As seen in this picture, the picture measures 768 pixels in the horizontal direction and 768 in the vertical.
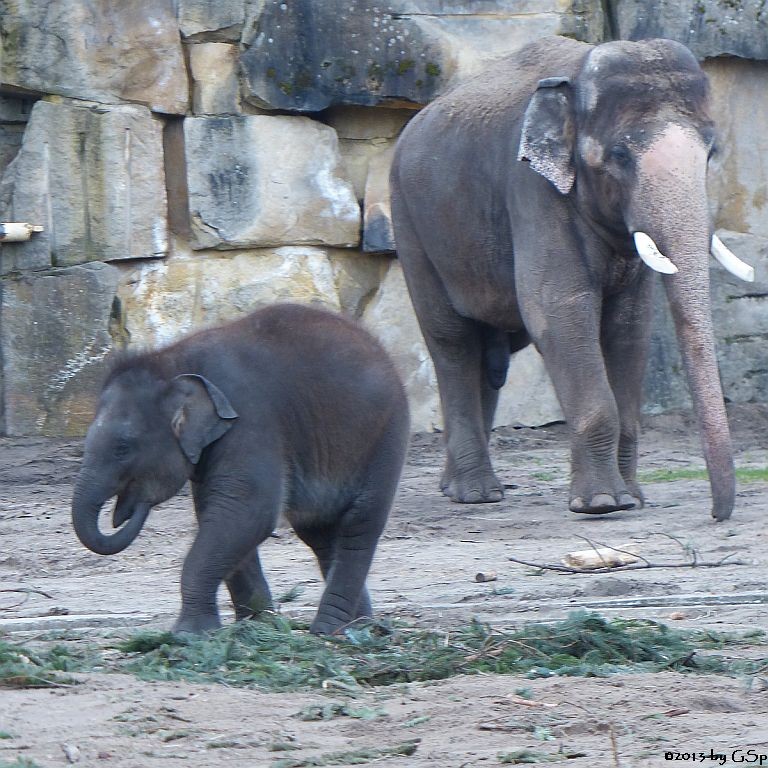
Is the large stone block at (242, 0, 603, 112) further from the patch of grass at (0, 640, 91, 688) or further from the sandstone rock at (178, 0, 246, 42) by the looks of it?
the patch of grass at (0, 640, 91, 688)

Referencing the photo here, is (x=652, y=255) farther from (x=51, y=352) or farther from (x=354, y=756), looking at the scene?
(x=51, y=352)

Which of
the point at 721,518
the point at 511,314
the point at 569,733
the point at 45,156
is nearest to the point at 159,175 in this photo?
the point at 45,156

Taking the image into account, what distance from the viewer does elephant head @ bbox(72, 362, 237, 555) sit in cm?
482

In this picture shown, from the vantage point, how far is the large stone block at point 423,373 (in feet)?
37.1

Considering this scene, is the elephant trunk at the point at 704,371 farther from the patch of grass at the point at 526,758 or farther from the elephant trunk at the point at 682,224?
the patch of grass at the point at 526,758

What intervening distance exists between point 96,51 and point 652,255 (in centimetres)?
492

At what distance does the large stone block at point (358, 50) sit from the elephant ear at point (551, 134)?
330cm

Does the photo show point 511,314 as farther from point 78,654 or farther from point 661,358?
point 78,654

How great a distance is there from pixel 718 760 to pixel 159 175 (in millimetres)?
8268

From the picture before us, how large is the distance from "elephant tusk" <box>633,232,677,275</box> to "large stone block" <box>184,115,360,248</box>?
4170 millimetres

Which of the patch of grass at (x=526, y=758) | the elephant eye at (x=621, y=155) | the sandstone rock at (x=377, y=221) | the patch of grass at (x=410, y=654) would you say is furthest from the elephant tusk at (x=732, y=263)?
the patch of grass at (x=526, y=758)

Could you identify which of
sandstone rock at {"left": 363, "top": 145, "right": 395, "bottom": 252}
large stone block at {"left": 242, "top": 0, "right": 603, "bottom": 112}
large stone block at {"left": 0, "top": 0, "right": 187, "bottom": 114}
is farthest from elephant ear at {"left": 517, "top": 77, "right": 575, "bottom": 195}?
large stone block at {"left": 0, "top": 0, "right": 187, "bottom": 114}

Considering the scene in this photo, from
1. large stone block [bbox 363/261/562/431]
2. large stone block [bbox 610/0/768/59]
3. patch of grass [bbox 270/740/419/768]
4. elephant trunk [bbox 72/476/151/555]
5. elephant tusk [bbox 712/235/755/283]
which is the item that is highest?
large stone block [bbox 610/0/768/59]

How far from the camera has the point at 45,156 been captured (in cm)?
1055
